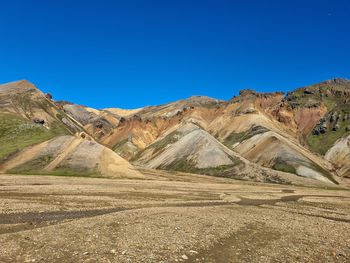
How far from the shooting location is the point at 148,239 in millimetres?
29172

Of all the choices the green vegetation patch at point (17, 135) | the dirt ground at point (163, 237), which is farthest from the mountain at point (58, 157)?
the dirt ground at point (163, 237)

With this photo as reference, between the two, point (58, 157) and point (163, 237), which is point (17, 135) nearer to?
point (58, 157)

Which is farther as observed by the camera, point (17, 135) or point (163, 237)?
point (17, 135)

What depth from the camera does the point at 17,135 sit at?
158 metres

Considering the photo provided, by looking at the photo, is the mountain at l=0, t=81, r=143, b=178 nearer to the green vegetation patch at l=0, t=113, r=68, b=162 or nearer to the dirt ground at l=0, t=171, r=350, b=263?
the green vegetation patch at l=0, t=113, r=68, b=162

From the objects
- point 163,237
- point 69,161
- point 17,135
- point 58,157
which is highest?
point 17,135

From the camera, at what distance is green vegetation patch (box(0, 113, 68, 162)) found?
14188cm

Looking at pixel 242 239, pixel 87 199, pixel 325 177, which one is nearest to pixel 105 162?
pixel 87 199

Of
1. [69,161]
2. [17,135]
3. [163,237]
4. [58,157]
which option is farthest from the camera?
[17,135]

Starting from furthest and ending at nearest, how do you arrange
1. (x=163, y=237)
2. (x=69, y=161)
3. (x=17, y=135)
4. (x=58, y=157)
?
(x=17, y=135), (x=58, y=157), (x=69, y=161), (x=163, y=237)

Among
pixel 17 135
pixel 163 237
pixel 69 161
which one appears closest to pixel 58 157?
pixel 69 161

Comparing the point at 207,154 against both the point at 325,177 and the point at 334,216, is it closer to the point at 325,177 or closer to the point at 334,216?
the point at 325,177

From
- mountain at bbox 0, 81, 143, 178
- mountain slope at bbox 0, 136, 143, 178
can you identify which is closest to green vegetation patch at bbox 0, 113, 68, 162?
mountain at bbox 0, 81, 143, 178

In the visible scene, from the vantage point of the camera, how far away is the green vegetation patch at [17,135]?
14188cm
